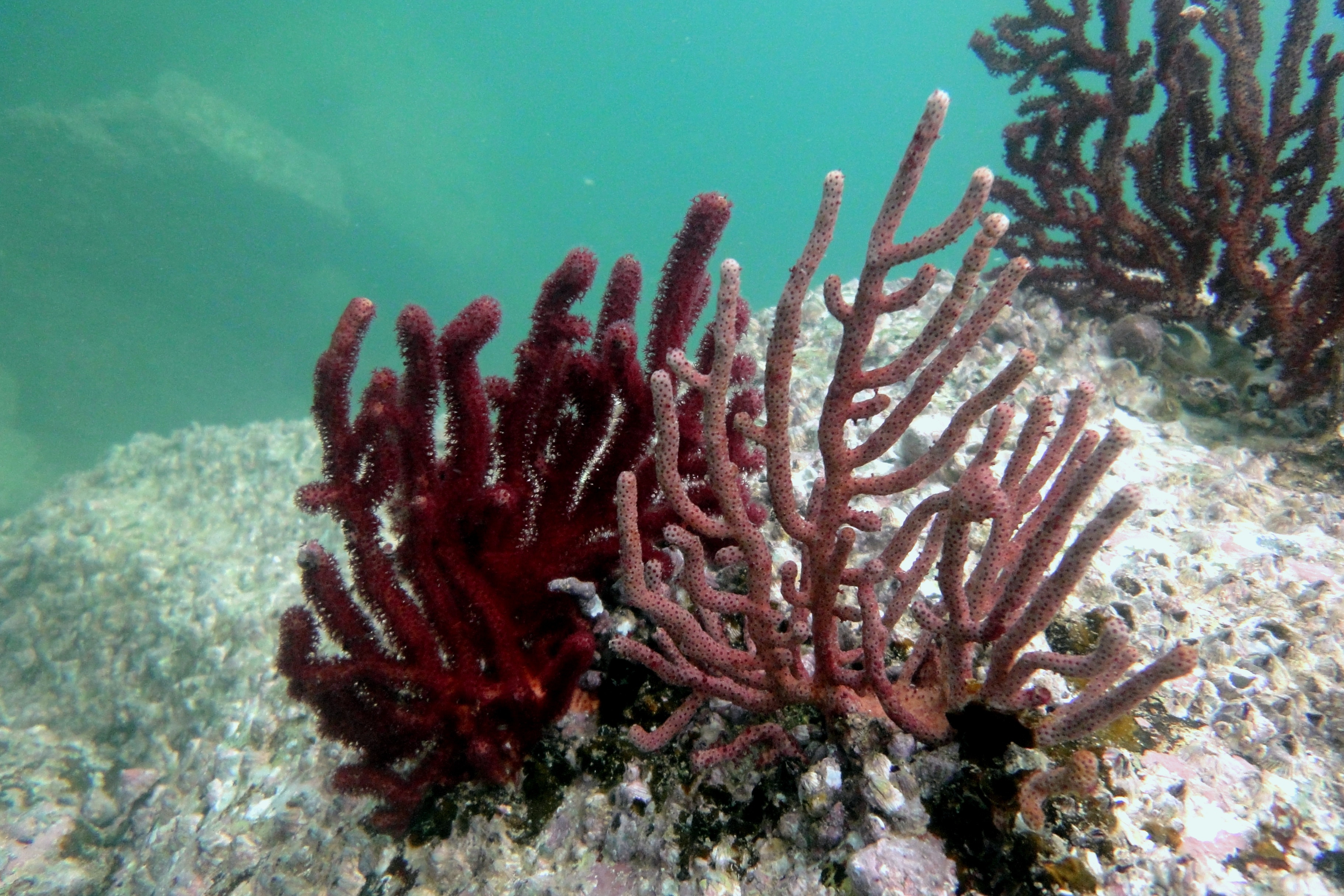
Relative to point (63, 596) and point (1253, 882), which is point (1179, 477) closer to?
point (1253, 882)

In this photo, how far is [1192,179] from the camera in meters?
4.63

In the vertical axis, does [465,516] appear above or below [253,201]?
below

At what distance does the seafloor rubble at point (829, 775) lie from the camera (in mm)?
1713

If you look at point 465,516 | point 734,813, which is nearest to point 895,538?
point 734,813

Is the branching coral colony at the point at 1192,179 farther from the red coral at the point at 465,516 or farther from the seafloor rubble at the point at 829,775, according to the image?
the red coral at the point at 465,516

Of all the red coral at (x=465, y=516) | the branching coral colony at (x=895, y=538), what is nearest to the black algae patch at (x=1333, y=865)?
the branching coral colony at (x=895, y=538)

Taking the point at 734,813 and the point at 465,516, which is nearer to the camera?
the point at 734,813

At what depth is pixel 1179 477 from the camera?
11.2 feet

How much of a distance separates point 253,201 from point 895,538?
3769 cm

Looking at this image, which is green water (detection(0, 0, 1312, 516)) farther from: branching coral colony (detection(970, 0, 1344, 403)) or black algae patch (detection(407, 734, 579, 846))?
black algae patch (detection(407, 734, 579, 846))

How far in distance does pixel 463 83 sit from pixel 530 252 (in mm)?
20696

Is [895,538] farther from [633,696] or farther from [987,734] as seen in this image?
[633,696]

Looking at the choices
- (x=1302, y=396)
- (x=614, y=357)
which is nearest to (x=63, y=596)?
(x=614, y=357)

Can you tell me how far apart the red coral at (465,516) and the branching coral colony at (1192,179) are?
3834 mm
